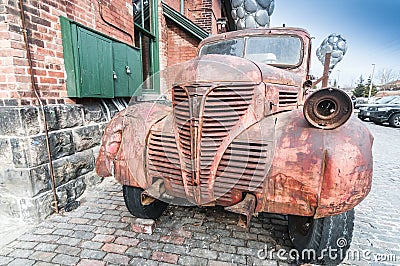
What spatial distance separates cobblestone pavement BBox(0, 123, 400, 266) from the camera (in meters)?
2.11

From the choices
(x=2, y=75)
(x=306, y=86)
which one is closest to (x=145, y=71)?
(x=2, y=75)

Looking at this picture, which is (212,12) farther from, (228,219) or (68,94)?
(228,219)

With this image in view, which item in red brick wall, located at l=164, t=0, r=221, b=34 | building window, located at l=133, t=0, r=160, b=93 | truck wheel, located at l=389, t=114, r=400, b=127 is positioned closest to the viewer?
building window, located at l=133, t=0, r=160, b=93

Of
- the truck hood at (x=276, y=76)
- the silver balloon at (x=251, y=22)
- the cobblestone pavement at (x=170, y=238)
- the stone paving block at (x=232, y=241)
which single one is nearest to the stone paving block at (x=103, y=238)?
the cobblestone pavement at (x=170, y=238)

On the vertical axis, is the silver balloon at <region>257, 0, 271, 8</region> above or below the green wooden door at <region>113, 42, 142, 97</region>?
above

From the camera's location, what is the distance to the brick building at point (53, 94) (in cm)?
251

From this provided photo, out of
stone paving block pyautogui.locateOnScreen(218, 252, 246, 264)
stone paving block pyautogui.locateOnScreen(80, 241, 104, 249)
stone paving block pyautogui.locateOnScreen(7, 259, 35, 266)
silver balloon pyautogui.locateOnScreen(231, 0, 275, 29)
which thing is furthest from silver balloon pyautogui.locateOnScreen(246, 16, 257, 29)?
stone paving block pyautogui.locateOnScreen(7, 259, 35, 266)

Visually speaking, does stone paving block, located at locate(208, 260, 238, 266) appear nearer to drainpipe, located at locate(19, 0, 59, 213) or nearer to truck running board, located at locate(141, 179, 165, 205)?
truck running board, located at locate(141, 179, 165, 205)

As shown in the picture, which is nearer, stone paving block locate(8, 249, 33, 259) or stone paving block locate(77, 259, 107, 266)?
stone paving block locate(77, 259, 107, 266)

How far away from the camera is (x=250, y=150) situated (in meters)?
1.71

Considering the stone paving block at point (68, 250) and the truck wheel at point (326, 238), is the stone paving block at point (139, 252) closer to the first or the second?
the stone paving block at point (68, 250)

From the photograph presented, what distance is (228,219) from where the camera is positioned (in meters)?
2.76

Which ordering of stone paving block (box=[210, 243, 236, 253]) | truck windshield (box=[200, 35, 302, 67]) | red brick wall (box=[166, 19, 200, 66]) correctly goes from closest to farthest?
stone paving block (box=[210, 243, 236, 253]), truck windshield (box=[200, 35, 302, 67]), red brick wall (box=[166, 19, 200, 66])

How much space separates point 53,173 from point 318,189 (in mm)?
2972
